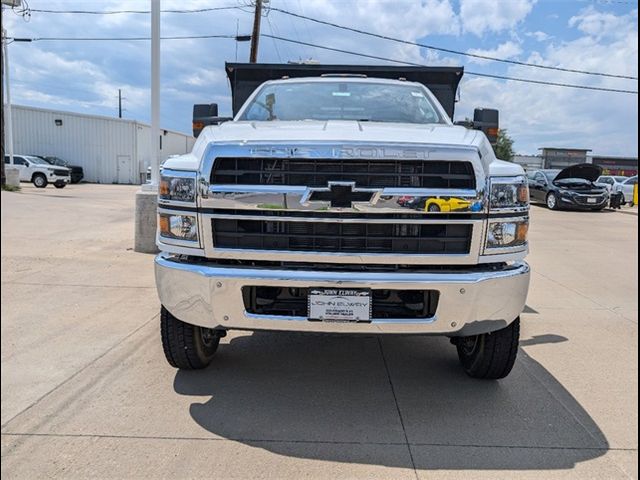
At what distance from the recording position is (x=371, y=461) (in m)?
2.60

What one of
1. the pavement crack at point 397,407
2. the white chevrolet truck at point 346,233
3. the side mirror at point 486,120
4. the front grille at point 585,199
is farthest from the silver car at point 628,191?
the white chevrolet truck at point 346,233

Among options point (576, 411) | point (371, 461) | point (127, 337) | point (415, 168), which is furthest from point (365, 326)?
point (127, 337)

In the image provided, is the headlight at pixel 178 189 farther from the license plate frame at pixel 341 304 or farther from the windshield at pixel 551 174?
the windshield at pixel 551 174

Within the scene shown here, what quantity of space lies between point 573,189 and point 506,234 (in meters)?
19.2

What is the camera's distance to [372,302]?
2791 millimetres

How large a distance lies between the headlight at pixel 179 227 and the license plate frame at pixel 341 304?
724mm

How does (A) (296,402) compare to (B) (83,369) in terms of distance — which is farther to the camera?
(B) (83,369)

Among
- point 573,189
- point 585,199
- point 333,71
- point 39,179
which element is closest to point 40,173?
point 39,179

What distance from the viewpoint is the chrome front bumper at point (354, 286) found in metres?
2.70

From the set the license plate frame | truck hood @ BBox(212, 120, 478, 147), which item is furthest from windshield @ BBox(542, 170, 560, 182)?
the license plate frame

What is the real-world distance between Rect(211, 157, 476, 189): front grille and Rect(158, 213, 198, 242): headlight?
26 cm

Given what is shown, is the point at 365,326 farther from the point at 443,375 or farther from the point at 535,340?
the point at 535,340

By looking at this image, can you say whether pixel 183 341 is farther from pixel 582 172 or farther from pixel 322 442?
pixel 582 172

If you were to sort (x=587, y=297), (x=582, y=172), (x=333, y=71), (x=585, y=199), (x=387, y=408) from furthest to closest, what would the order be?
(x=582, y=172) < (x=585, y=199) < (x=587, y=297) < (x=333, y=71) < (x=387, y=408)
